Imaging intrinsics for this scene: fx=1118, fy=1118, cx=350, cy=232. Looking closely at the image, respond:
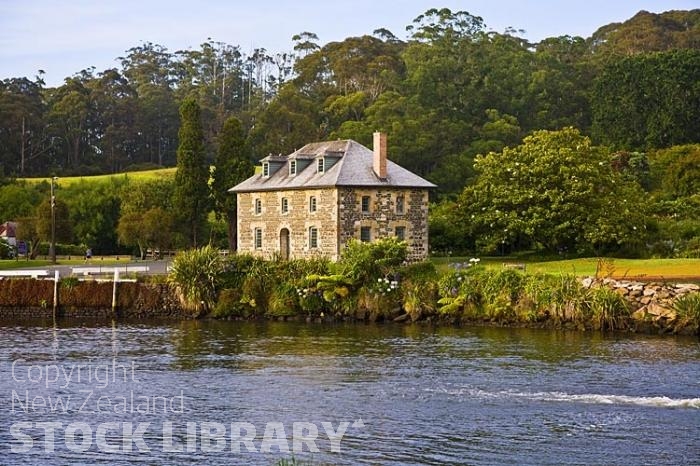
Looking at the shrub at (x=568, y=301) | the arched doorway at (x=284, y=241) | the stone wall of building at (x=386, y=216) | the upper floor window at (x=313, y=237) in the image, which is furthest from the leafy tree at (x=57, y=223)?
the shrub at (x=568, y=301)

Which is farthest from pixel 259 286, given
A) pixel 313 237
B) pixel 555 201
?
pixel 555 201

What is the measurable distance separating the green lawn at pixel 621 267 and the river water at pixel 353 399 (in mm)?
7266

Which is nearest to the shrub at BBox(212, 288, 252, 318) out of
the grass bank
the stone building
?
the stone building

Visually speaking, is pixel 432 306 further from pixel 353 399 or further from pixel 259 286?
pixel 353 399

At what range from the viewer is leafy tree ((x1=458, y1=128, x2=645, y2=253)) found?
6681 centimetres

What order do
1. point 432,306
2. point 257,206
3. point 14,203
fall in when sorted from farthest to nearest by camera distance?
point 14,203 → point 257,206 → point 432,306

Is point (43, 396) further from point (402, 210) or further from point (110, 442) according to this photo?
point (402, 210)

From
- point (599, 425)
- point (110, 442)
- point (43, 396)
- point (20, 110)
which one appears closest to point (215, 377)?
point (43, 396)

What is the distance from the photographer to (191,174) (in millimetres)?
81312

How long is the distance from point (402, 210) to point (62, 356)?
92.8ft

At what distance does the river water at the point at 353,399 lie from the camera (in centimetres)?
2677

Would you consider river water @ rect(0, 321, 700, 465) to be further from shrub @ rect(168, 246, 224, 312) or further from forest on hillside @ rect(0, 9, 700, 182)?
forest on hillside @ rect(0, 9, 700, 182)

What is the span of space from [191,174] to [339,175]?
19.8m

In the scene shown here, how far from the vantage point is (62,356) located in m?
42.1
